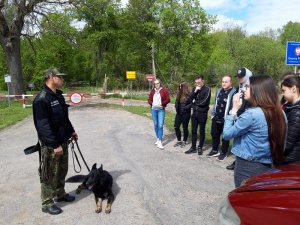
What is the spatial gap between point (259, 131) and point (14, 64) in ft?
75.4

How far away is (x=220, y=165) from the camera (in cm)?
697

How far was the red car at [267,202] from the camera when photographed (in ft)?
5.54

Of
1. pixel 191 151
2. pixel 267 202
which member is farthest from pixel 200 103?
pixel 267 202

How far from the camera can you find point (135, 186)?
5660mm

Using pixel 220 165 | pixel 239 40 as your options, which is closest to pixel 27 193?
pixel 220 165

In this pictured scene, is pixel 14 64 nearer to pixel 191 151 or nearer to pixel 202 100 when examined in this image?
pixel 191 151

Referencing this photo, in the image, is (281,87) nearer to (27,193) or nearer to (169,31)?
(27,193)

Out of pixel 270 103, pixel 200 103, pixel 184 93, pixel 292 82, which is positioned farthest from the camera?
pixel 184 93

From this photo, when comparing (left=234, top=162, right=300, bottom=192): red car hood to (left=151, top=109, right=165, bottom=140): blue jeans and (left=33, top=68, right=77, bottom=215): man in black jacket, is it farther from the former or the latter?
(left=151, top=109, right=165, bottom=140): blue jeans

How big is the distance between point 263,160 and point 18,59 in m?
23.0

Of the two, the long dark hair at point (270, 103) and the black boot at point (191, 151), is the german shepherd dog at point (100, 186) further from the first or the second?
the black boot at point (191, 151)

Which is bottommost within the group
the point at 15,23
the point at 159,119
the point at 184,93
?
the point at 159,119

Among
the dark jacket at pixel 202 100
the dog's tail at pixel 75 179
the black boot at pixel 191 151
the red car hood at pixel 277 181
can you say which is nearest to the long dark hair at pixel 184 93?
the dark jacket at pixel 202 100

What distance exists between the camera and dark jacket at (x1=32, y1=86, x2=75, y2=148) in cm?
439
